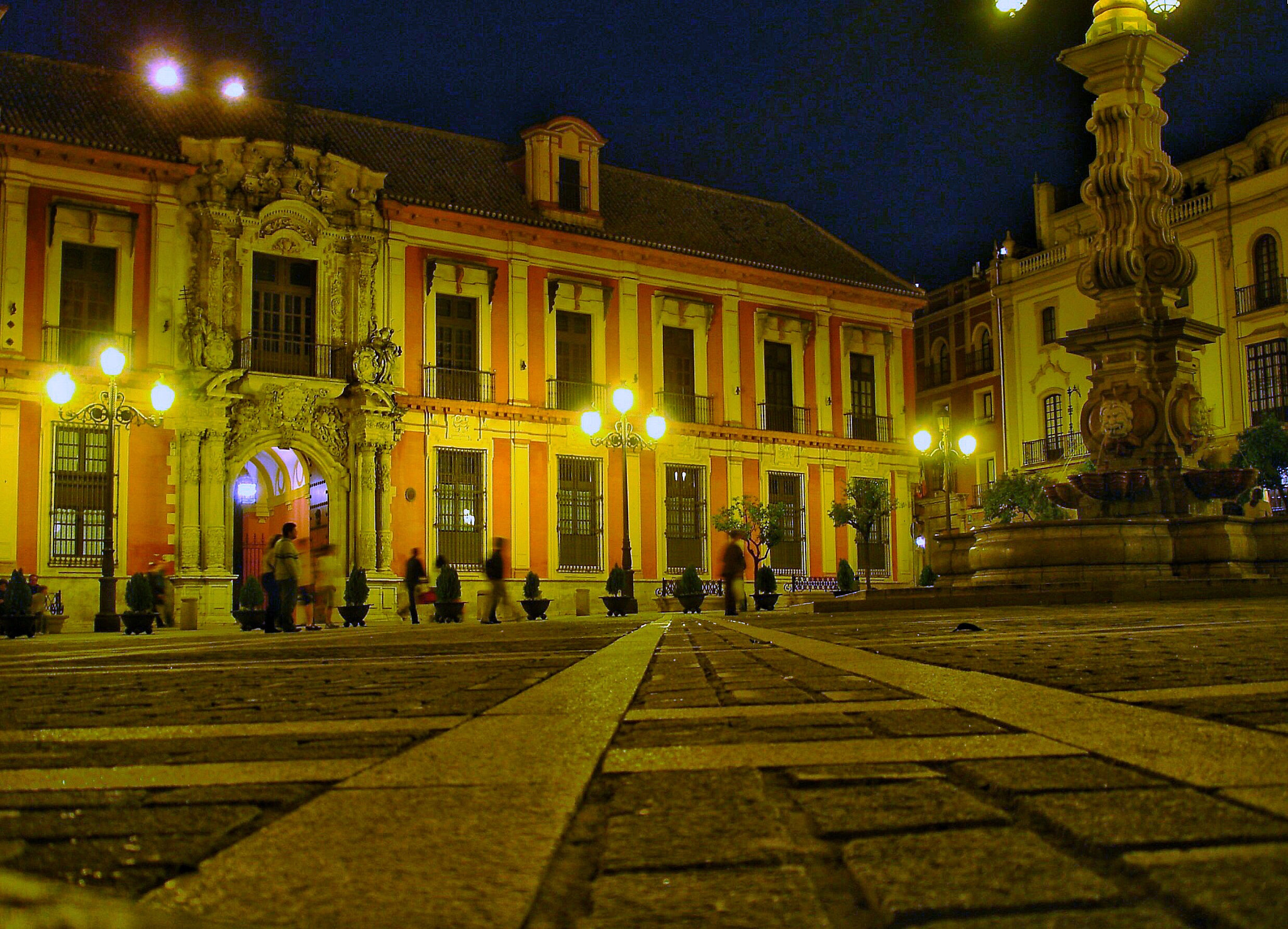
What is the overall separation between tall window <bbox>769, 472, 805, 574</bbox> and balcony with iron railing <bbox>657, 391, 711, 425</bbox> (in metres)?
2.51

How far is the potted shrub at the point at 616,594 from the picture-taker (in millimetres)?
21047

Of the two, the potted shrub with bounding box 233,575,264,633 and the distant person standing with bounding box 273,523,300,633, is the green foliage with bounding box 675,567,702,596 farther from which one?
the distant person standing with bounding box 273,523,300,633

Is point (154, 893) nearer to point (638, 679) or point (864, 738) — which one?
point (864, 738)

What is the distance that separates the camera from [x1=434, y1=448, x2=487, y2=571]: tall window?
26.2 meters

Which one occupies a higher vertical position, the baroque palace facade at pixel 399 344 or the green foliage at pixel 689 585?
the baroque palace facade at pixel 399 344

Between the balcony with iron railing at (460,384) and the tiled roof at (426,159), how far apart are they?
12.0 feet

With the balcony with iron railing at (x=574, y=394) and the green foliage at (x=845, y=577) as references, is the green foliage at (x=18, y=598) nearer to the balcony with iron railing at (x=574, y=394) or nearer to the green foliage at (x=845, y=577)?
the balcony with iron railing at (x=574, y=394)

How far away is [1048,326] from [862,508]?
45.4 feet

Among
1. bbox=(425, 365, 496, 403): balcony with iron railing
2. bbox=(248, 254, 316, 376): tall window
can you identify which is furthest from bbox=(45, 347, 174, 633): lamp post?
bbox=(425, 365, 496, 403): balcony with iron railing

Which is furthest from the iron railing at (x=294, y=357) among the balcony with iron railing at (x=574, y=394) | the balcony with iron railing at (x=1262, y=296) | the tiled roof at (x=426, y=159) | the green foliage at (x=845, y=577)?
the balcony with iron railing at (x=1262, y=296)

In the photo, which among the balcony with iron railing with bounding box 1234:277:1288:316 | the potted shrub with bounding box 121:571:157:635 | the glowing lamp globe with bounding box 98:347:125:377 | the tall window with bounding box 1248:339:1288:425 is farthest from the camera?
the tall window with bounding box 1248:339:1288:425

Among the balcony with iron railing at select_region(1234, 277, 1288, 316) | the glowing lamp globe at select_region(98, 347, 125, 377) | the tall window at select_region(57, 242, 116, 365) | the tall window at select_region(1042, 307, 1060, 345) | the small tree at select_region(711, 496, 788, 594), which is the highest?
the tall window at select_region(1042, 307, 1060, 345)

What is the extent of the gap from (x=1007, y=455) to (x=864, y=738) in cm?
4062

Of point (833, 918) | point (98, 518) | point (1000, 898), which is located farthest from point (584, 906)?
point (98, 518)
